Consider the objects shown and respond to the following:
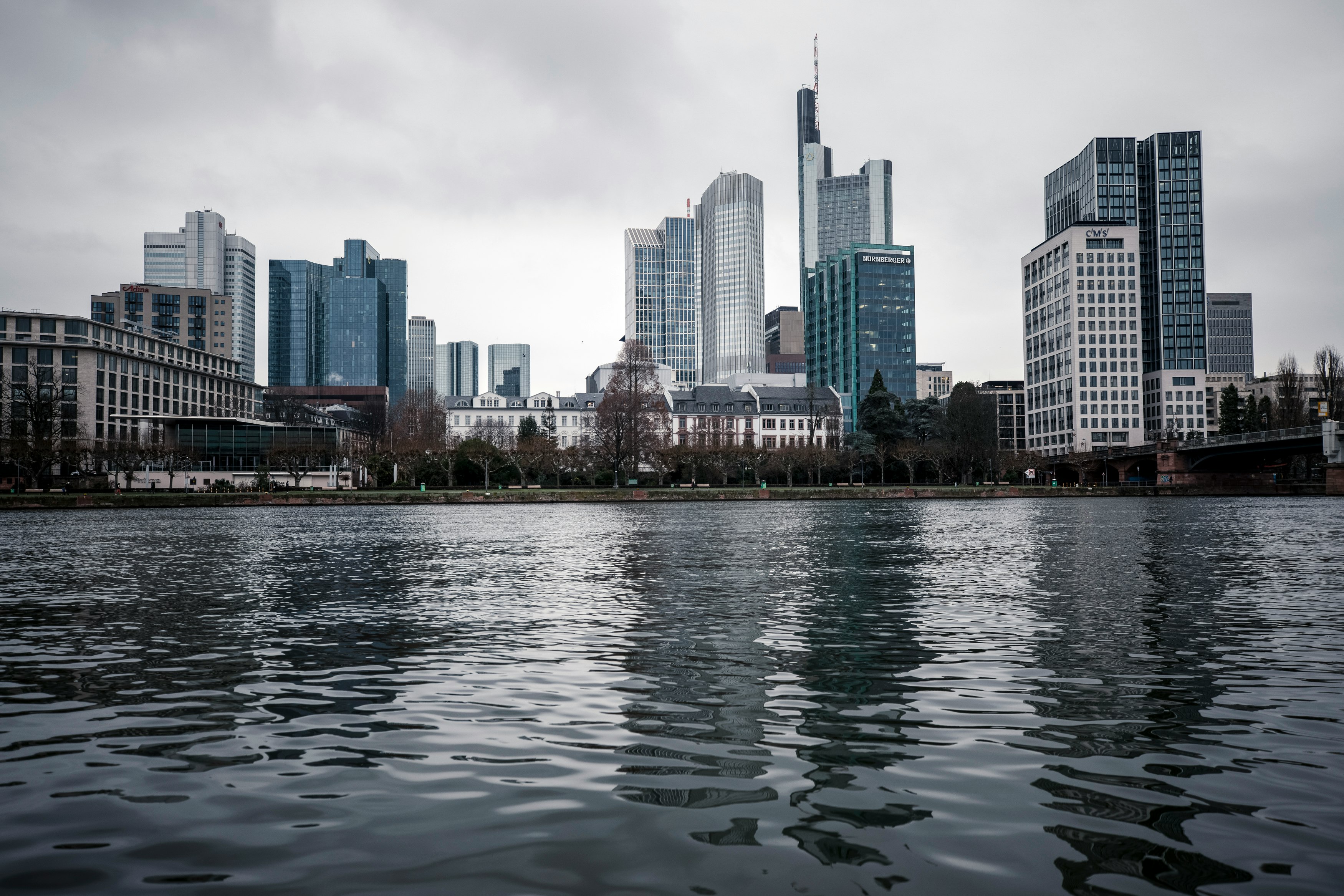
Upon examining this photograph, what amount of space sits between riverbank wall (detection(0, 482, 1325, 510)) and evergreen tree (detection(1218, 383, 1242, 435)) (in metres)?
49.4

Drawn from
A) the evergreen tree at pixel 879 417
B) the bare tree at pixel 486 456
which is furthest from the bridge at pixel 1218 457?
the bare tree at pixel 486 456

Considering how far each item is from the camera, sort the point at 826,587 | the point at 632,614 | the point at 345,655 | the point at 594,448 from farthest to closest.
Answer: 1. the point at 594,448
2. the point at 826,587
3. the point at 632,614
4. the point at 345,655

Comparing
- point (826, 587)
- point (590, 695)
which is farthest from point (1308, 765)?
point (826, 587)

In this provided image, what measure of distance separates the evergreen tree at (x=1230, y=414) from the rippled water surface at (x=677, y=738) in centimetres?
16413

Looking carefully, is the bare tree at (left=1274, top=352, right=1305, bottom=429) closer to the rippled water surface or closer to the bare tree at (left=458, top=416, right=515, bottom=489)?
the bare tree at (left=458, top=416, right=515, bottom=489)

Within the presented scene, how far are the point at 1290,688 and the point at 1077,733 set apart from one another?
3.89 metres

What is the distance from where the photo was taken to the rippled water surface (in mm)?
5672

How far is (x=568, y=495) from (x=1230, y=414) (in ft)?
425

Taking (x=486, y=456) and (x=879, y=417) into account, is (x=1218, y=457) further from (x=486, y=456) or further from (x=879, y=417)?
(x=486, y=456)

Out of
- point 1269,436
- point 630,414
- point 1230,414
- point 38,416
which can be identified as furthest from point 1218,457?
point 38,416

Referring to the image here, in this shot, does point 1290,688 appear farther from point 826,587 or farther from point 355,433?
point 355,433

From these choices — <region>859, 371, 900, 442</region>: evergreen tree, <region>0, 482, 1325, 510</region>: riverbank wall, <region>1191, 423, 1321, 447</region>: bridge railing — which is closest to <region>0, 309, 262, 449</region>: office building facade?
<region>0, 482, 1325, 510</region>: riverbank wall

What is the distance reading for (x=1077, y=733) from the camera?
28.5 feet

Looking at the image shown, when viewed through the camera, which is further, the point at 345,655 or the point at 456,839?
the point at 345,655
